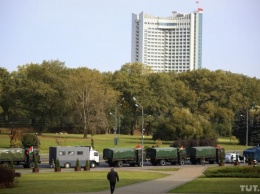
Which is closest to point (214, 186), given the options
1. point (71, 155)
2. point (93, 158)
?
point (93, 158)

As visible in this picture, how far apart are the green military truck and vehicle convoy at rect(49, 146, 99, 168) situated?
7.94m

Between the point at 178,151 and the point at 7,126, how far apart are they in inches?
2449

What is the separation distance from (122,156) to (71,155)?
6.06 m

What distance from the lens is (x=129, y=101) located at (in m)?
132

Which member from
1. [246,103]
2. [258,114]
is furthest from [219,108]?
[258,114]

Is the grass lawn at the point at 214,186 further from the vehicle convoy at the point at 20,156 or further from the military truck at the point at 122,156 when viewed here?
the vehicle convoy at the point at 20,156

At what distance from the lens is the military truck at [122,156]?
65312mm

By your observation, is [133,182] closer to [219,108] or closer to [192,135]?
[192,135]

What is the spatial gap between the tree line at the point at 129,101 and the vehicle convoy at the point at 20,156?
39.6m

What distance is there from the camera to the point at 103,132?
131 metres

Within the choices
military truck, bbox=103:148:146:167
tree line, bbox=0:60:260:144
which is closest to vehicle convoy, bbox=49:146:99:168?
military truck, bbox=103:148:146:167

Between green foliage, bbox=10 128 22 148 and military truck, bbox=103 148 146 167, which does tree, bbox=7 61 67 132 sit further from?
military truck, bbox=103 148 146 167

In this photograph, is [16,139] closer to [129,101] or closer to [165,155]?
[165,155]

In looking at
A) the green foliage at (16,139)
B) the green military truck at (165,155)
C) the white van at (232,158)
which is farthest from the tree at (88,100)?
the green military truck at (165,155)
